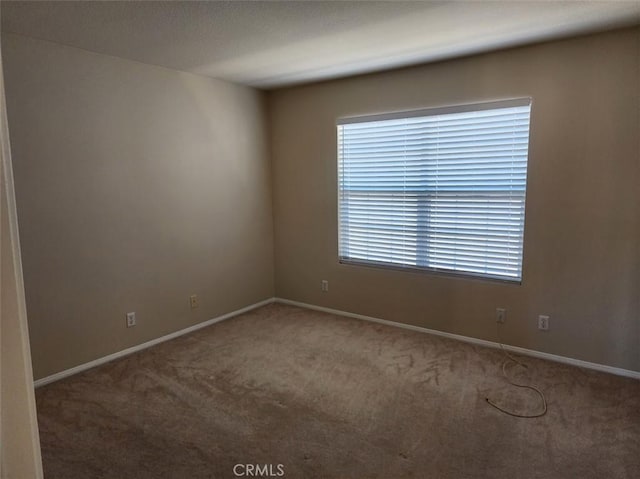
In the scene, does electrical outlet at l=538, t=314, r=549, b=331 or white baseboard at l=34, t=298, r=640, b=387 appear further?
electrical outlet at l=538, t=314, r=549, b=331

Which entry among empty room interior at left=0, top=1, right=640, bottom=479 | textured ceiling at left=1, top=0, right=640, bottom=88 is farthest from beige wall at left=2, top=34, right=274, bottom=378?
textured ceiling at left=1, top=0, right=640, bottom=88

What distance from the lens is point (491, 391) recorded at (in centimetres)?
270

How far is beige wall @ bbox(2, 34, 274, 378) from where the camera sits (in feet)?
9.01

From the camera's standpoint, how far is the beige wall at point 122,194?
9.01 ft

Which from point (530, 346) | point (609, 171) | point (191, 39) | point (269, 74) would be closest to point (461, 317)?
point (530, 346)

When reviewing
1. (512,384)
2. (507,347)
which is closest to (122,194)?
(512,384)

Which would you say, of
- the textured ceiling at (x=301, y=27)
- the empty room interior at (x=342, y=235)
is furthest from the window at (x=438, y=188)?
the textured ceiling at (x=301, y=27)

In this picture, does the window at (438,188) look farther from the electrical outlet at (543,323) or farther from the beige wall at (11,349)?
the beige wall at (11,349)

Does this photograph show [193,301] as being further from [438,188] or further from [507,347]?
[507,347]

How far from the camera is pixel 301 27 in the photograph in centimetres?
254

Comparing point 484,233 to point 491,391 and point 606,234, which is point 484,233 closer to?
point 606,234

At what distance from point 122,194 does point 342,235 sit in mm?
2090

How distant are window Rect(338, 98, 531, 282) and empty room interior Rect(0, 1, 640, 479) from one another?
0.06ft

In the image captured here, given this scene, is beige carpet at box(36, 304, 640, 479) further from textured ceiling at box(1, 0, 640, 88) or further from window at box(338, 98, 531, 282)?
textured ceiling at box(1, 0, 640, 88)
